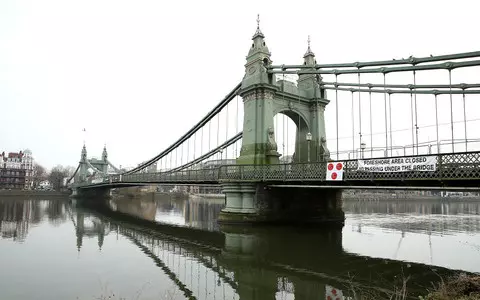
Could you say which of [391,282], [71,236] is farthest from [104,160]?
[391,282]

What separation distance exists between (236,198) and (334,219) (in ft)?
27.8

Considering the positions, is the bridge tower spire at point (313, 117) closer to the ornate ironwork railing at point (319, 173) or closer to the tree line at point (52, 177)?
the ornate ironwork railing at point (319, 173)

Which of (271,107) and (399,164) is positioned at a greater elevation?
(271,107)

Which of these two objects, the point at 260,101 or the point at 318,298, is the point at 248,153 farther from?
the point at 318,298

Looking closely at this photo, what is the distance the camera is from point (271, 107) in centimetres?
2536

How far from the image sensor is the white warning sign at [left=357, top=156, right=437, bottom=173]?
45.0 ft

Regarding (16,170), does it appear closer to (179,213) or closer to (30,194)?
(30,194)

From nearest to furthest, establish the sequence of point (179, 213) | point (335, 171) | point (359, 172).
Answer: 1. point (359, 172)
2. point (335, 171)
3. point (179, 213)

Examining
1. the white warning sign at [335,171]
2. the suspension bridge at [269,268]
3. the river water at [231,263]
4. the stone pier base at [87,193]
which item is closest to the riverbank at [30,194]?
the stone pier base at [87,193]

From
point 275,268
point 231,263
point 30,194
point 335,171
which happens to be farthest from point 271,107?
point 30,194

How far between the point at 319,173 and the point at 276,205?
6.37 metres

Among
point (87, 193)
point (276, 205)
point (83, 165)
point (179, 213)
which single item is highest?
point (83, 165)

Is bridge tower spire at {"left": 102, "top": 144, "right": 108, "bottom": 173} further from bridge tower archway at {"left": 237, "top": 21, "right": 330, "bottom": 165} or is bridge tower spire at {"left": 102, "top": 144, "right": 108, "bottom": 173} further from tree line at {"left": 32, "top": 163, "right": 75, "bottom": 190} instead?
bridge tower archway at {"left": 237, "top": 21, "right": 330, "bottom": 165}

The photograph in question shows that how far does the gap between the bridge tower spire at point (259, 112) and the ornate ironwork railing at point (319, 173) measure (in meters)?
1.38
